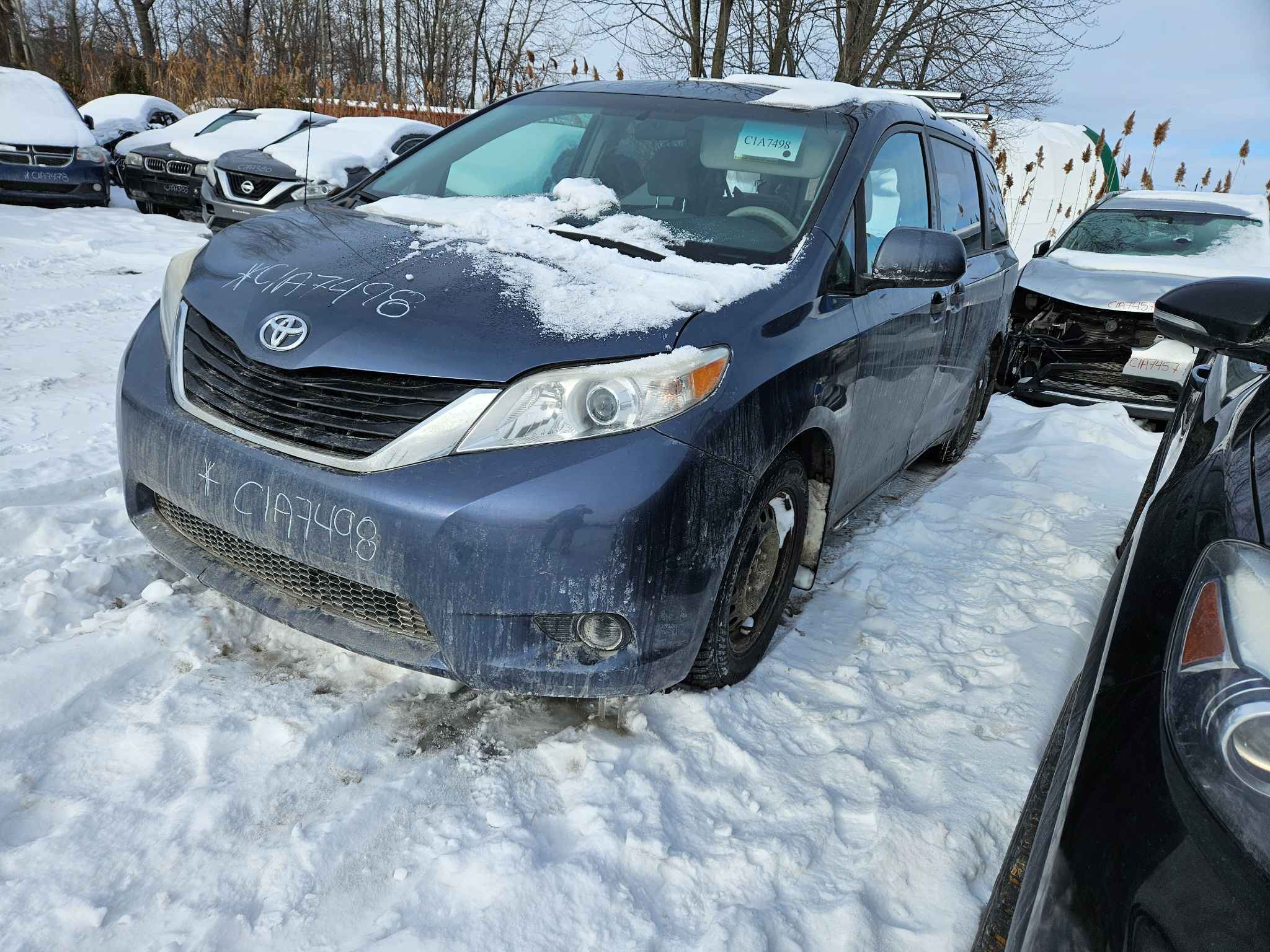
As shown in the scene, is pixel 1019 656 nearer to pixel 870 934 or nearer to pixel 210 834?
pixel 870 934

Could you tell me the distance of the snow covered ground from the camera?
70.4 inches

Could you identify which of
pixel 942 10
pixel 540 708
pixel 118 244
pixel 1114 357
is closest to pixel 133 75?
pixel 118 244

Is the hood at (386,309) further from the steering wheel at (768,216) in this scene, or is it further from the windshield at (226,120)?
the windshield at (226,120)

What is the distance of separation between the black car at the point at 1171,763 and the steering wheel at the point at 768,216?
1.39 metres

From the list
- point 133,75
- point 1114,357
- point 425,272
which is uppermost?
point 133,75

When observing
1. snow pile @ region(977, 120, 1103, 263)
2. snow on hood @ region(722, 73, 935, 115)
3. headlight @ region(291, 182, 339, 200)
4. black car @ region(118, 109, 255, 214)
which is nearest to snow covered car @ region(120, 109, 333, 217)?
black car @ region(118, 109, 255, 214)

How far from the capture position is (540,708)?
244 cm

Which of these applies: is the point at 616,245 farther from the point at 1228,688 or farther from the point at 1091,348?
the point at 1091,348

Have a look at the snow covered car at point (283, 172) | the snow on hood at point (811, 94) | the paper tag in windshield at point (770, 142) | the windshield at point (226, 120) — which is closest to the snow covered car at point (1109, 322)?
the snow on hood at point (811, 94)

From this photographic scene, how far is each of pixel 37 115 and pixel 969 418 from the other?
37.5 ft

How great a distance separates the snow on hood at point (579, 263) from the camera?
2170 mm

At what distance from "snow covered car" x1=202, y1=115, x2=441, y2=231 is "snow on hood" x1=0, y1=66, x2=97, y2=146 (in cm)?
244

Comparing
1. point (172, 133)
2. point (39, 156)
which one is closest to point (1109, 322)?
point (39, 156)

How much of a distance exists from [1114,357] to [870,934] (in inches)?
224
